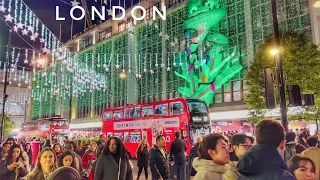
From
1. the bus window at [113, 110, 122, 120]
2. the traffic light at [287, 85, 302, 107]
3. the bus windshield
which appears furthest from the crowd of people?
the bus window at [113, 110, 122, 120]

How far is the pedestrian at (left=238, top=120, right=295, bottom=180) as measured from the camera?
7.93 feet

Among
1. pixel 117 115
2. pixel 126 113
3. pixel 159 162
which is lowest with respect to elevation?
pixel 159 162

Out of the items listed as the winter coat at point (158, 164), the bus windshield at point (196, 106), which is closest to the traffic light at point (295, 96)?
the winter coat at point (158, 164)

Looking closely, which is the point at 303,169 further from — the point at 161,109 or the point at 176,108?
the point at 161,109

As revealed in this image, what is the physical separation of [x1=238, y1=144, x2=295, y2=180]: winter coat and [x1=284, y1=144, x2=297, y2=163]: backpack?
14.4 feet

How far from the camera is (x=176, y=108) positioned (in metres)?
16.3

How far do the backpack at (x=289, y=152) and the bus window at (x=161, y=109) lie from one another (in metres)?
10.5

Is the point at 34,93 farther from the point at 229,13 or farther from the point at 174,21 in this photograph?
the point at 229,13

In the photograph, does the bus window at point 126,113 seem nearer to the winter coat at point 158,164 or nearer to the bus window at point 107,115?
the bus window at point 107,115

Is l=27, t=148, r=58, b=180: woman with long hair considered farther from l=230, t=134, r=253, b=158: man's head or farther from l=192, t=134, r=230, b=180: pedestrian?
l=230, t=134, r=253, b=158: man's head

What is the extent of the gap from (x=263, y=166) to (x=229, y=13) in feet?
94.7

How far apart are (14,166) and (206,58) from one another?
2602cm

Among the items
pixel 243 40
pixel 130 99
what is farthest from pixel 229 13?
pixel 130 99

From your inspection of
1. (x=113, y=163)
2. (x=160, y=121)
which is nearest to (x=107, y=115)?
(x=160, y=121)
